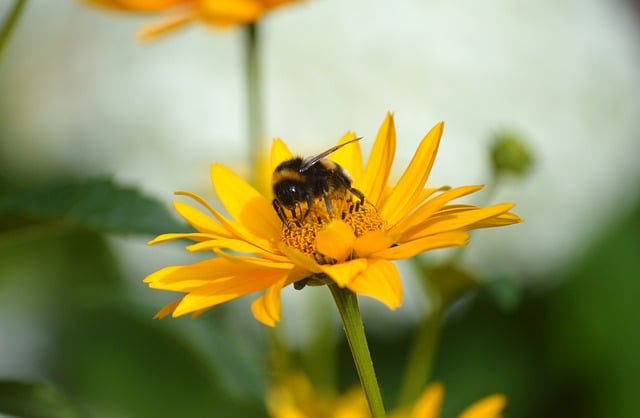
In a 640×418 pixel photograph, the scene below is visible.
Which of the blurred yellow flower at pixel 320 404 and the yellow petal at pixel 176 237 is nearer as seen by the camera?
the yellow petal at pixel 176 237

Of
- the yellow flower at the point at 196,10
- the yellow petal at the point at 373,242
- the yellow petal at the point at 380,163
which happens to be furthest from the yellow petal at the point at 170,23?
the yellow petal at the point at 373,242

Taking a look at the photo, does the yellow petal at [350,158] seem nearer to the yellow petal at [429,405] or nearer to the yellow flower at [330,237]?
the yellow flower at [330,237]

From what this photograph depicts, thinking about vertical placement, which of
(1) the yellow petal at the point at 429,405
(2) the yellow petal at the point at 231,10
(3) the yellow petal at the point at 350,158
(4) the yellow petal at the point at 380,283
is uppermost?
(2) the yellow petal at the point at 231,10

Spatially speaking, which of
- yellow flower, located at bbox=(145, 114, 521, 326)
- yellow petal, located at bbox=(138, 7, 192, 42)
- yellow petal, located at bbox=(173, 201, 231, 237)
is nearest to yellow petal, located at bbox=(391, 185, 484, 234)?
yellow flower, located at bbox=(145, 114, 521, 326)

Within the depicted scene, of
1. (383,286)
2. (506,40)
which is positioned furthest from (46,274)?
(383,286)

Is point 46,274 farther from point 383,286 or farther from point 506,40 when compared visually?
point 383,286

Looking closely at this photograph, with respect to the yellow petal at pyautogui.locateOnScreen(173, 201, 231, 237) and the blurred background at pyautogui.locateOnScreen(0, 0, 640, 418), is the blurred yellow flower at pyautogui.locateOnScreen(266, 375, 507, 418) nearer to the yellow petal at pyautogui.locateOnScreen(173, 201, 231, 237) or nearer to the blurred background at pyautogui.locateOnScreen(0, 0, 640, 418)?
the yellow petal at pyautogui.locateOnScreen(173, 201, 231, 237)
